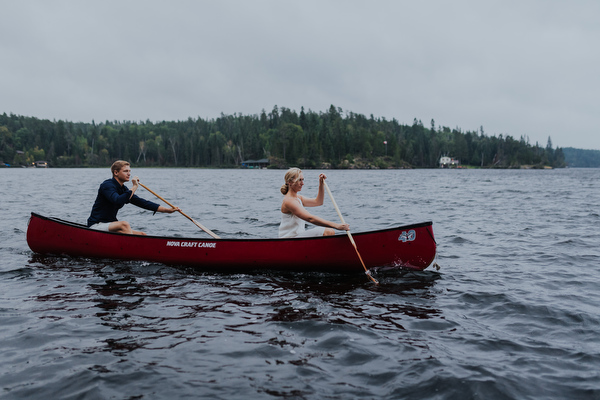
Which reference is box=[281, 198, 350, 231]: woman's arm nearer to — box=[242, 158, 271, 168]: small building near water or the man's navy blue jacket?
the man's navy blue jacket

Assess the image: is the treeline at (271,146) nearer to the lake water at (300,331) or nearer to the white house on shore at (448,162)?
the white house on shore at (448,162)

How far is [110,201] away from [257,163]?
126 metres

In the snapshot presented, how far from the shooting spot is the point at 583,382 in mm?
4375

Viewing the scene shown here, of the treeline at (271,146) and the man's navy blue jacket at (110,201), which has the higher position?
→ the treeline at (271,146)

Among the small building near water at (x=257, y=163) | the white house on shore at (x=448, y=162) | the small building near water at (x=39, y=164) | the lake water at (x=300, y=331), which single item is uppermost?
the white house on shore at (x=448, y=162)

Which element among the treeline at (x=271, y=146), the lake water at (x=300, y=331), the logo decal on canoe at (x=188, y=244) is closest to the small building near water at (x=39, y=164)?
the treeline at (x=271, y=146)

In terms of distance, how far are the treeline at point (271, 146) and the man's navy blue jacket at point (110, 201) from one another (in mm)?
112428

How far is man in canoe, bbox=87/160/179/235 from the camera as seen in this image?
29.7ft

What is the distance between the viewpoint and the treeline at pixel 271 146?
12862 centimetres

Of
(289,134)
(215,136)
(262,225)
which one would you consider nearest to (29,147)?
(215,136)

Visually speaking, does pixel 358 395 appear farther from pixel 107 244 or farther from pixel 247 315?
pixel 107 244

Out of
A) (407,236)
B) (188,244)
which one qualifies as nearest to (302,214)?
(407,236)

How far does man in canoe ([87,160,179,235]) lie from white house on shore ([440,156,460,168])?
160m

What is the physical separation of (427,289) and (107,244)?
6.31 m
